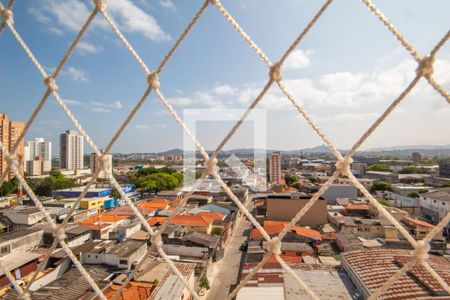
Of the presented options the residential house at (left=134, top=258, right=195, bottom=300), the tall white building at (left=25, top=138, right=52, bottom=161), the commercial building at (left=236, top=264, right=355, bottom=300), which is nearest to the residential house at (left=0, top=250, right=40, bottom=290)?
the residential house at (left=134, top=258, right=195, bottom=300)

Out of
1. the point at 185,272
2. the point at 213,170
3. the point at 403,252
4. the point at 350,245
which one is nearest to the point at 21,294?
the point at 213,170

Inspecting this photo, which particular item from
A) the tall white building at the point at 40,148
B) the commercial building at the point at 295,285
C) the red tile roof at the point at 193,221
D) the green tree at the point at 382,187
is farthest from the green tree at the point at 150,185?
the tall white building at the point at 40,148

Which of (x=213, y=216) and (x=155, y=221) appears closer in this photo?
(x=155, y=221)

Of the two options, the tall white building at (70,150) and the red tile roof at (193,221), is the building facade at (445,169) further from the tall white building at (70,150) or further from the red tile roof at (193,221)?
the tall white building at (70,150)

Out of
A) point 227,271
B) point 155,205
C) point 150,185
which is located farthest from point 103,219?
point 150,185

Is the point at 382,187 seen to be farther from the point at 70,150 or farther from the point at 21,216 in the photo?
the point at 70,150

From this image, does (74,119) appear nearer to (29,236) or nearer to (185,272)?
(185,272)
